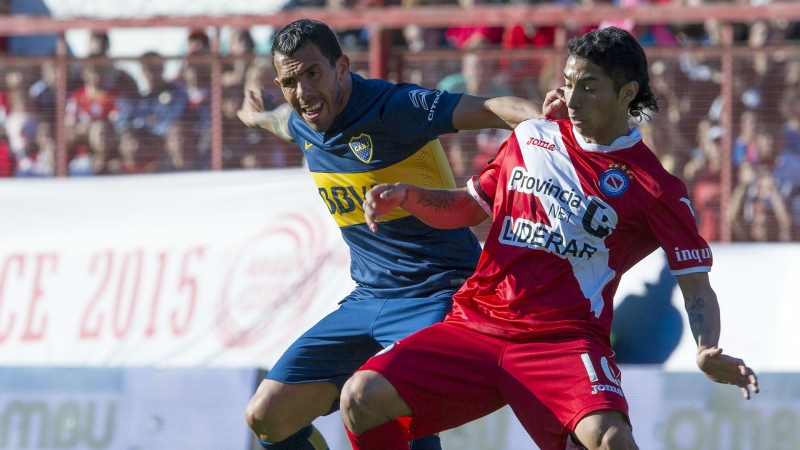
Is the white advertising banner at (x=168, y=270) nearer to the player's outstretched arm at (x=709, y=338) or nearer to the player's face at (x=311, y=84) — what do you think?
the player's face at (x=311, y=84)

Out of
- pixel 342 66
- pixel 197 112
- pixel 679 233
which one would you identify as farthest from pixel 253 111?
pixel 197 112

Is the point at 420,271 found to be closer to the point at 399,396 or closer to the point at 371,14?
the point at 399,396

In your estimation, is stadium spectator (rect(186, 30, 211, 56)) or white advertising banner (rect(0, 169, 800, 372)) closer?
white advertising banner (rect(0, 169, 800, 372))

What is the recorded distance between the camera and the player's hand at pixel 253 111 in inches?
225

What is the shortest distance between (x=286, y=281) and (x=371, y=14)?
1.91 m

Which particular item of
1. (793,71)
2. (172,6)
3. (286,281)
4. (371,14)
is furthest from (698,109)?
(172,6)

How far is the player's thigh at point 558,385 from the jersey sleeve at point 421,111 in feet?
3.22

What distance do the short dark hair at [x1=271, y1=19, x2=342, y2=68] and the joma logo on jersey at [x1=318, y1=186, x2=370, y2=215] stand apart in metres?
0.54

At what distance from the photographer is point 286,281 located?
24.9 ft

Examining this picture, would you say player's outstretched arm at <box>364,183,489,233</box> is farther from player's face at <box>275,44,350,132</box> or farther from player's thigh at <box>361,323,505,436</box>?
player's face at <box>275,44,350,132</box>

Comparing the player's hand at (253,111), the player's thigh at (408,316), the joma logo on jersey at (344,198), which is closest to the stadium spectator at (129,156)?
the player's hand at (253,111)

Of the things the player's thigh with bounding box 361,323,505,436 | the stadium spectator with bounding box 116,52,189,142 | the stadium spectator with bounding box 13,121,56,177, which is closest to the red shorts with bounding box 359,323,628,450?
the player's thigh with bounding box 361,323,505,436

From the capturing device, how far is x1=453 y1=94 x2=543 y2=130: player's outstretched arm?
4.57 meters

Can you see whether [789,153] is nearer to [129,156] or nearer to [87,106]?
[129,156]
